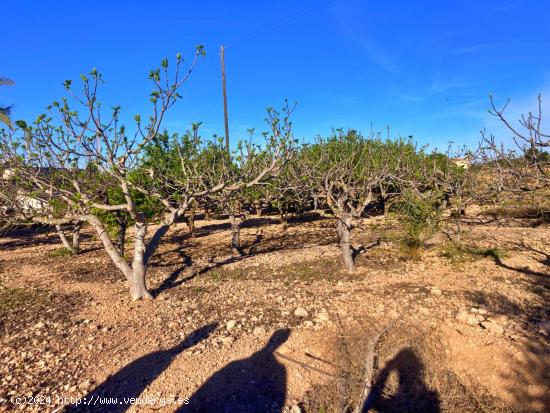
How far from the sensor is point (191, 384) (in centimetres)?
415

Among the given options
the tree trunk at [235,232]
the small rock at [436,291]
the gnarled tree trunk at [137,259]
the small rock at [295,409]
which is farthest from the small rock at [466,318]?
the tree trunk at [235,232]

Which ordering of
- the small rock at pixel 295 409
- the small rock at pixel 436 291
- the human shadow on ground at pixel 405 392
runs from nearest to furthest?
the small rock at pixel 295 409 < the human shadow on ground at pixel 405 392 < the small rock at pixel 436 291

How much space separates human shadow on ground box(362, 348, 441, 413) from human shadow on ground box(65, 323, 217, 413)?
2.52m

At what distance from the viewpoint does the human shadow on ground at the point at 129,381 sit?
386cm

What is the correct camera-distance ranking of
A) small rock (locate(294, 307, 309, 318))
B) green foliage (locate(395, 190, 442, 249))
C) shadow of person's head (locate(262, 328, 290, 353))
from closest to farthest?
shadow of person's head (locate(262, 328, 290, 353))
small rock (locate(294, 307, 309, 318))
green foliage (locate(395, 190, 442, 249))

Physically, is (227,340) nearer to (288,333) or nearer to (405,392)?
(288,333)

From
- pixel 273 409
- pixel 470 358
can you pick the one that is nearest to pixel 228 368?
pixel 273 409

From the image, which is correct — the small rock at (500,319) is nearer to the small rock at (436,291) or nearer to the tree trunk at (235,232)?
the small rock at (436,291)

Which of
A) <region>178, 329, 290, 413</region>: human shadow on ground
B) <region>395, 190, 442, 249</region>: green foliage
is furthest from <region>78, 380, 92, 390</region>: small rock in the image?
<region>395, 190, 442, 249</region>: green foliage

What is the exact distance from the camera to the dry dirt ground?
13.4 feet

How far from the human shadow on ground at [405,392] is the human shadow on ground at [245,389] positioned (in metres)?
1.01

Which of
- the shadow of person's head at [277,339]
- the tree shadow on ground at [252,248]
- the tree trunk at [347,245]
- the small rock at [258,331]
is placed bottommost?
the shadow of person's head at [277,339]

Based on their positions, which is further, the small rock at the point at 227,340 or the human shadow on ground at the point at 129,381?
the small rock at the point at 227,340

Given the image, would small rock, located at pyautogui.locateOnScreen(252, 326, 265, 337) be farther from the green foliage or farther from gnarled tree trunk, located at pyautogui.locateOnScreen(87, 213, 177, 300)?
the green foliage
